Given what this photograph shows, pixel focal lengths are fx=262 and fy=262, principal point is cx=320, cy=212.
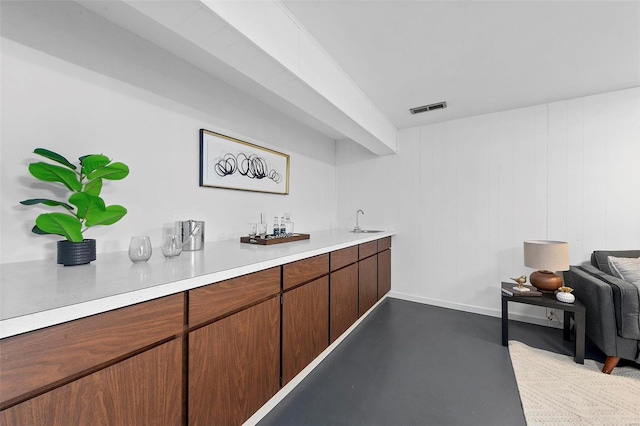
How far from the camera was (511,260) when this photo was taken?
3107mm

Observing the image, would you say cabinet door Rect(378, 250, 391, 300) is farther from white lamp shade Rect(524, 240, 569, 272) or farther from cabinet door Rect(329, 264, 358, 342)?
white lamp shade Rect(524, 240, 569, 272)

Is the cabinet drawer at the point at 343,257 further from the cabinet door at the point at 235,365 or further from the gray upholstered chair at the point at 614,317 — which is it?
the gray upholstered chair at the point at 614,317

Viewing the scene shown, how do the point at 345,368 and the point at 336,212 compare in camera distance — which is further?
the point at 336,212

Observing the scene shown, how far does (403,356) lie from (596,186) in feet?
8.79

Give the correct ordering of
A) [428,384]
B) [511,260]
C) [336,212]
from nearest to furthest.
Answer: [428,384], [511,260], [336,212]

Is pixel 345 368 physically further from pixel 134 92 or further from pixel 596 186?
pixel 596 186

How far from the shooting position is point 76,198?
124 centimetres

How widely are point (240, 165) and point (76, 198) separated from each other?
1.35 meters

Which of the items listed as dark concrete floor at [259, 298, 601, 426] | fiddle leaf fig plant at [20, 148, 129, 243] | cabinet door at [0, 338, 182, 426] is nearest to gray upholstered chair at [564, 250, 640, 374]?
dark concrete floor at [259, 298, 601, 426]

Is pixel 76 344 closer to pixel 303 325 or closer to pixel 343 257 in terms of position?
pixel 303 325

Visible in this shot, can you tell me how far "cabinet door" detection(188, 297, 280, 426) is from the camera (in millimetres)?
1172

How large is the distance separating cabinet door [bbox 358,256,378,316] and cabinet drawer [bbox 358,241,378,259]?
58 millimetres

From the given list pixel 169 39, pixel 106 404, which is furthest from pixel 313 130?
pixel 106 404

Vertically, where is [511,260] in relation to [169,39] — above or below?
below
